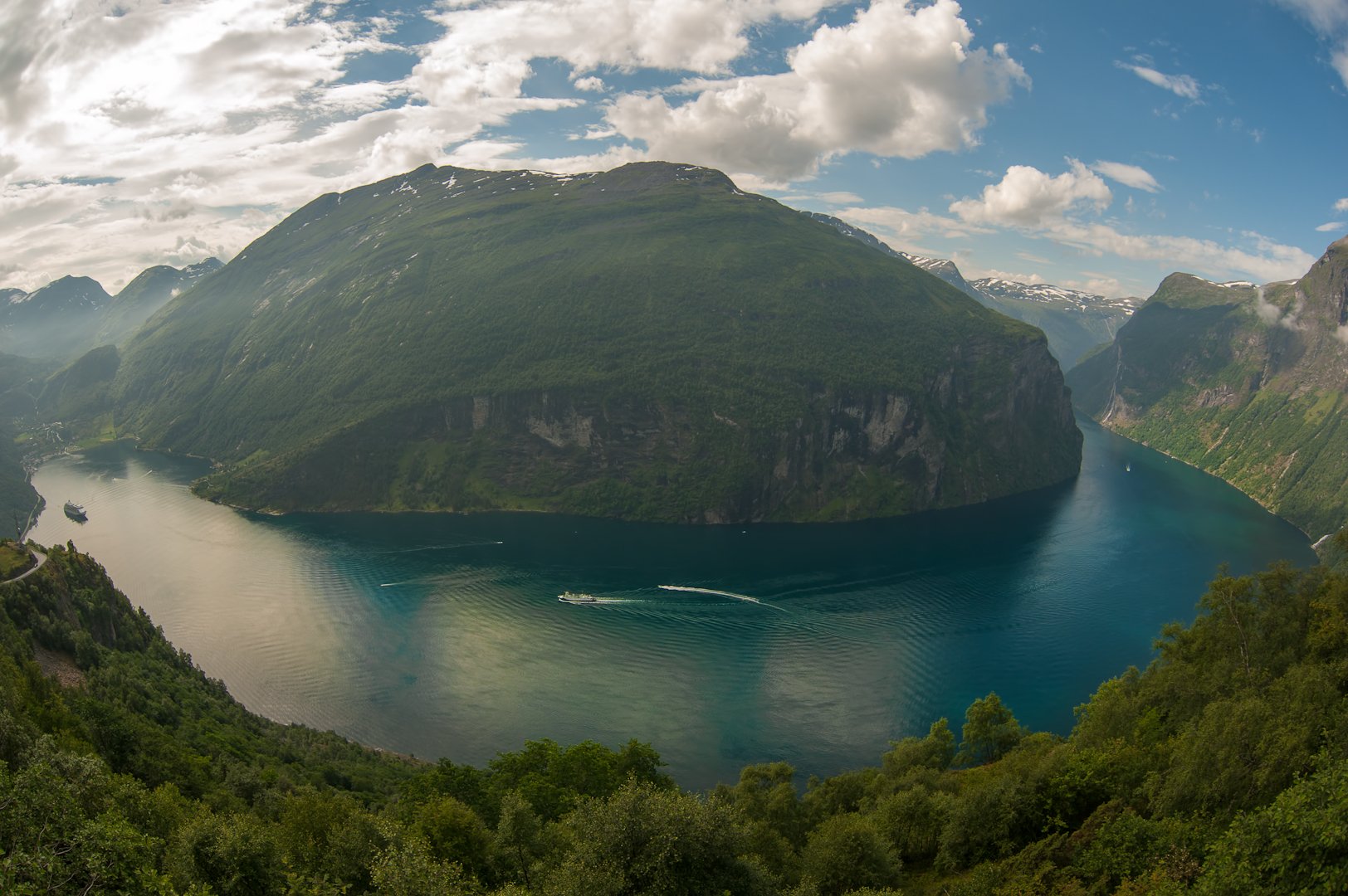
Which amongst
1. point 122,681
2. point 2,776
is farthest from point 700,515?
point 2,776

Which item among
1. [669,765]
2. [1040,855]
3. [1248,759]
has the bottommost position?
[669,765]

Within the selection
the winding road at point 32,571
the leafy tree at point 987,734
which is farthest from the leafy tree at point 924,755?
the winding road at point 32,571

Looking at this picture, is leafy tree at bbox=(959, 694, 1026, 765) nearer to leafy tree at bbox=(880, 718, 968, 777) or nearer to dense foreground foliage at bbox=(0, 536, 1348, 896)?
dense foreground foliage at bbox=(0, 536, 1348, 896)

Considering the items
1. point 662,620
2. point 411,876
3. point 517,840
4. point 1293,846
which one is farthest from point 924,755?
point 662,620

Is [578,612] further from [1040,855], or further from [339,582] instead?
[1040,855]

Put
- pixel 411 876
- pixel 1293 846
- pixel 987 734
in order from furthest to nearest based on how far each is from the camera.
Answer: pixel 987 734 → pixel 411 876 → pixel 1293 846

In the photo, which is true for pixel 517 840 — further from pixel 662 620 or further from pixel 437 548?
pixel 437 548

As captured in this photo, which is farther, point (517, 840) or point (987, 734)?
point (987, 734)
